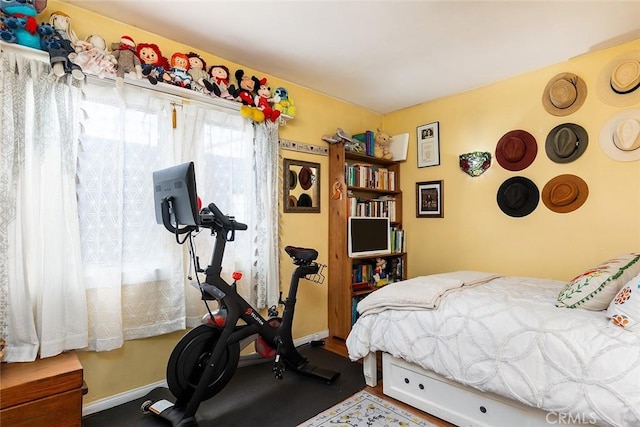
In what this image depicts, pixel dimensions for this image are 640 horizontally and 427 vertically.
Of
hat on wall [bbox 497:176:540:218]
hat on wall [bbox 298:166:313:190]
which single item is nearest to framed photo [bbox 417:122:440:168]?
hat on wall [bbox 497:176:540:218]

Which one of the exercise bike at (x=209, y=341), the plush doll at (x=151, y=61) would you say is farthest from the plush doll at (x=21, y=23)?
the exercise bike at (x=209, y=341)

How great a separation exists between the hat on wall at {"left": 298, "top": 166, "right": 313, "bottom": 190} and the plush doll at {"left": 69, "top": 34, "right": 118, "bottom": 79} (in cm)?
168

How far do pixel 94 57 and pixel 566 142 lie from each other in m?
3.53

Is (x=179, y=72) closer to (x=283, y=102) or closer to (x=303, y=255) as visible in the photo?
(x=283, y=102)

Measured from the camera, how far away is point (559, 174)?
2771mm

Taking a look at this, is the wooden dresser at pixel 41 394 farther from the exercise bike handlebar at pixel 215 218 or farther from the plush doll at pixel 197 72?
the plush doll at pixel 197 72

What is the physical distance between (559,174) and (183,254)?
10.3 ft

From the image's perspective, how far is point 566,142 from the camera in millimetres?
2719

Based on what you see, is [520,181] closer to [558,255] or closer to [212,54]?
[558,255]

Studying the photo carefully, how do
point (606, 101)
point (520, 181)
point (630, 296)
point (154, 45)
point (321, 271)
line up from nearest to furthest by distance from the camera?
1. point (630, 296)
2. point (154, 45)
3. point (606, 101)
4. point (520, 181)
5. point (321, 271)

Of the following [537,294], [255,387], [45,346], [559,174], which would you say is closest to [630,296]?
[537,294]

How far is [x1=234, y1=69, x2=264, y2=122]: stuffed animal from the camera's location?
2.69 m

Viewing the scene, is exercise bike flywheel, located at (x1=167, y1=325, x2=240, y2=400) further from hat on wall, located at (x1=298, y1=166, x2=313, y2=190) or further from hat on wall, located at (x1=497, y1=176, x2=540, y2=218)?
hat on wall, located at (x1=497, y1=176, x2=540, y2=218)

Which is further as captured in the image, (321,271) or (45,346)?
(321,271)
